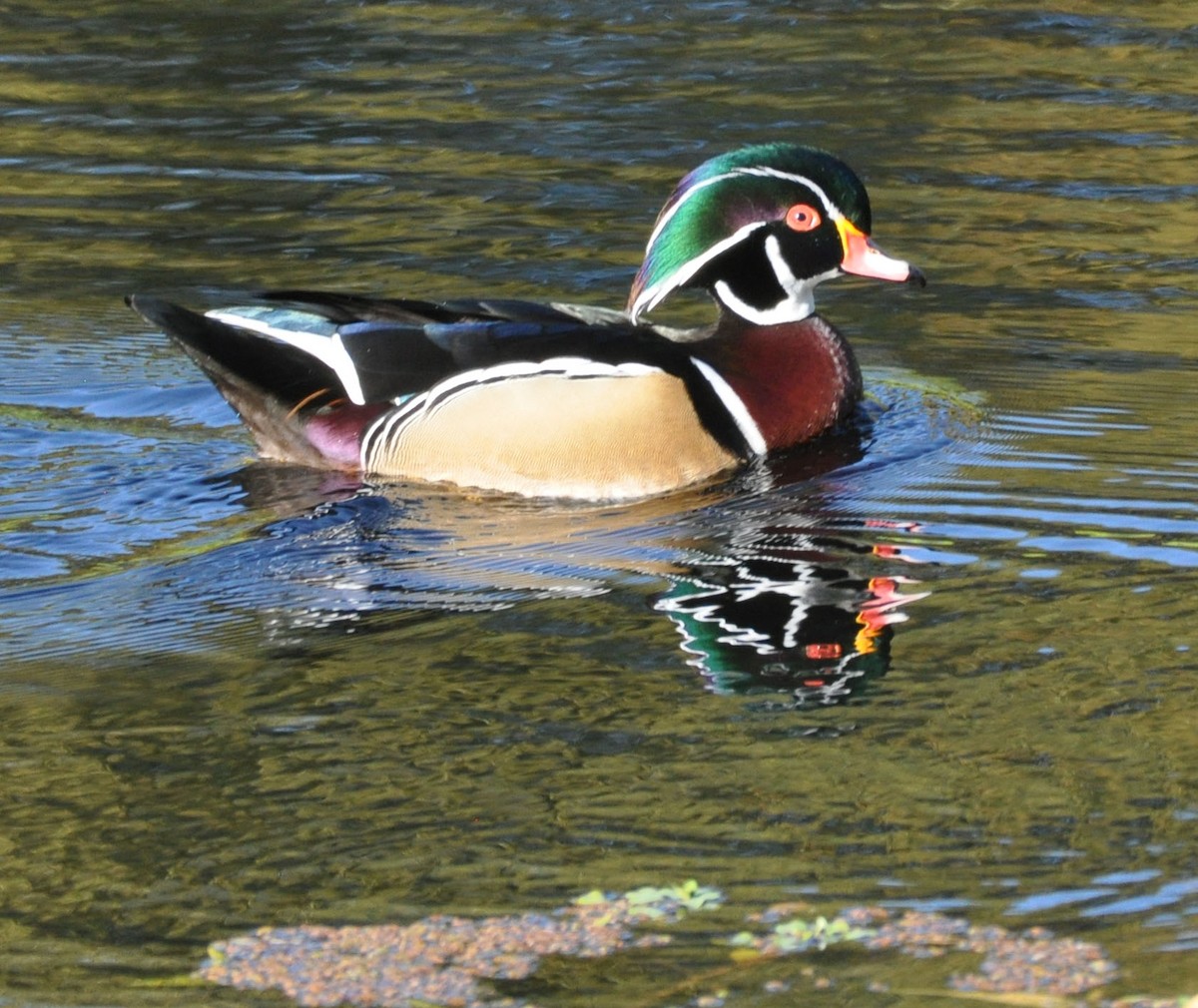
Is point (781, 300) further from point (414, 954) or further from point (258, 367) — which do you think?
point (414, 954)

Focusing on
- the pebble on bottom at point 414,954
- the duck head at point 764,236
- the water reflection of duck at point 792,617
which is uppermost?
the duck head at point 764,236

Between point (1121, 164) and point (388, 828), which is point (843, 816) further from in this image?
point (1121, 164)

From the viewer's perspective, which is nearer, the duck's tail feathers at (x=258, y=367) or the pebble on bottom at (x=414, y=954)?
the pebble on bottom at (x=414, y=954)

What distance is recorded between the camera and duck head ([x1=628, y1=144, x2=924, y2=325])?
8281mm

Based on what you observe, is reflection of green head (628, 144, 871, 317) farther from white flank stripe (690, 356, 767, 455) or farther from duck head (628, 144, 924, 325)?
white flank stripe (690, 356, 767, 455)

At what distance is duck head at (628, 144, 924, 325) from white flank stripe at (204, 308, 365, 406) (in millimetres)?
1164

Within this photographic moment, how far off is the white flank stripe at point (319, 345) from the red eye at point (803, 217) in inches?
69.9

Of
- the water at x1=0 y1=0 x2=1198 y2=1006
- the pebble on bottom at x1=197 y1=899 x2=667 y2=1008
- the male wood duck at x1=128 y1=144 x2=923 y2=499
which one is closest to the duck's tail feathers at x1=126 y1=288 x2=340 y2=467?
the male wood duck at x1=128 y1=144 x2=923 y2=499

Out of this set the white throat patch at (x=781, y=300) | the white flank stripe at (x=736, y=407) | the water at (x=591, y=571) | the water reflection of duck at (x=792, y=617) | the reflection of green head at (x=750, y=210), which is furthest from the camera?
the white throat patch at (x=781, y=300)

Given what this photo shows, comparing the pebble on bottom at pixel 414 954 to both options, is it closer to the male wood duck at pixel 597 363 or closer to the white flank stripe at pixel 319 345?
the male wood duck at pixel 597 363

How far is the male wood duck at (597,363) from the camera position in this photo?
7.78 m

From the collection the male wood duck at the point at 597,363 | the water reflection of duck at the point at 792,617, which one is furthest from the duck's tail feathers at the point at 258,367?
the water reflection of duck at the point at 792,617

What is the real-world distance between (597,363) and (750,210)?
0.99m

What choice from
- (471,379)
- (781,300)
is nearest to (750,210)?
(781,300)
